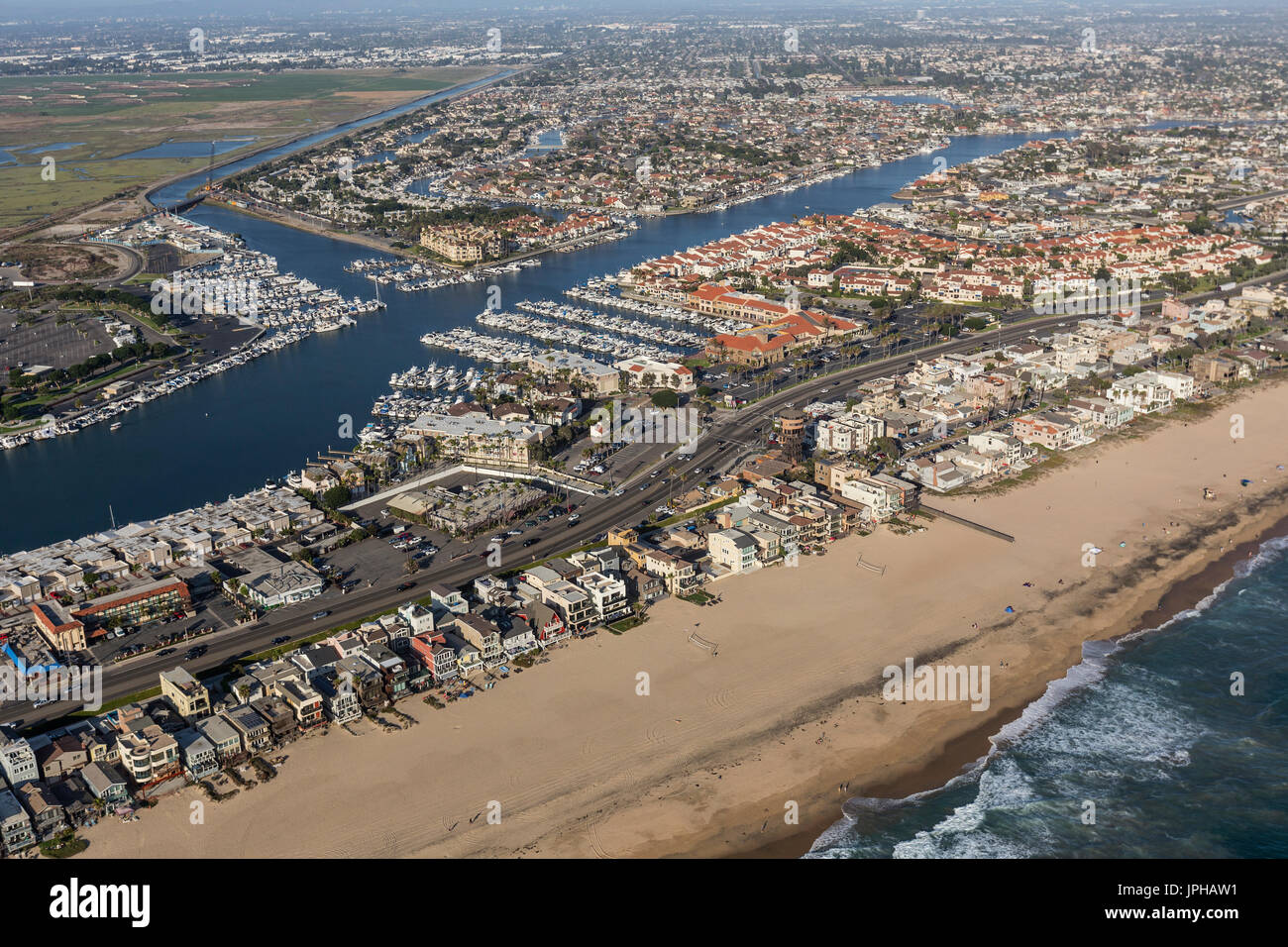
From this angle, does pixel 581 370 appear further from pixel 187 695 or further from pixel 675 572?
pixel 187 695

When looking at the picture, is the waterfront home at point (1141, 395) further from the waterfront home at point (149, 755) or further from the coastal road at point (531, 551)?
the waterfront home at point (149, 755)

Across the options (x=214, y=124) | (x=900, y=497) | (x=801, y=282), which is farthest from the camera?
(x=214, y=124)

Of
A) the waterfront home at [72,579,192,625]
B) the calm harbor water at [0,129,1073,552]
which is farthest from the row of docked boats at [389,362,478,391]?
the waterfront home at [72,579,192,625]

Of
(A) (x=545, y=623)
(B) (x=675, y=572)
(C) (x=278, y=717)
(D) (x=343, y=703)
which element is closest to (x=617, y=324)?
(B) (x=675, y=572)

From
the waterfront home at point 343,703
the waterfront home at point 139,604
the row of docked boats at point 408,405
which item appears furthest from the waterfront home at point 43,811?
the row of docked boats at point 408,405

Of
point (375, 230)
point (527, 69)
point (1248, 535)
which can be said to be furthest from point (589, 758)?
point (527, 69)

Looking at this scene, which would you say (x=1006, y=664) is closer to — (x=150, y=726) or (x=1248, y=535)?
(x=1248, y=535)

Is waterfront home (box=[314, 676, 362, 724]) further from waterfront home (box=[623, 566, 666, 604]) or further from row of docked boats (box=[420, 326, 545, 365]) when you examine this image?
row of docked boats (box=[420, 326, 545, 365])
